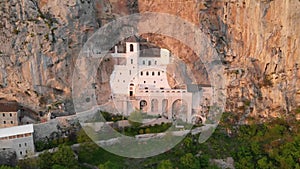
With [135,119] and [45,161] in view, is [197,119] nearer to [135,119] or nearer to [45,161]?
[135,119]

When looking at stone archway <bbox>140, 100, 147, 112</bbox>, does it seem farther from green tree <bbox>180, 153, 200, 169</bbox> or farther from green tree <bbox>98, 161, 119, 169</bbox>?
green tree <bbox>98, 161, 119, 169</bbox>

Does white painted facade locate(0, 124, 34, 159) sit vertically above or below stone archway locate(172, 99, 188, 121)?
below

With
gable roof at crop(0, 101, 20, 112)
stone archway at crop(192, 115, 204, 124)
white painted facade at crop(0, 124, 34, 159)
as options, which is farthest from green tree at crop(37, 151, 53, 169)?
stone archway at crop(192, 115, 204, 124)

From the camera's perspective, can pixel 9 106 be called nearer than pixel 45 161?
No

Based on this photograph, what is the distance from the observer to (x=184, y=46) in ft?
102

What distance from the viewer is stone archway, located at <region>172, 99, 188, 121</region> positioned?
1161 inches

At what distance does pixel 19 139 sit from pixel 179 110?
11607 mm

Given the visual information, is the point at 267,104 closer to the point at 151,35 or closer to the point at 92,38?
the point at 151,35

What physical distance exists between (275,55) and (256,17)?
3.20 meters

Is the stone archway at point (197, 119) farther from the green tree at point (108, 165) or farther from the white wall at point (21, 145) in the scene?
the white wall at point (21, 145)

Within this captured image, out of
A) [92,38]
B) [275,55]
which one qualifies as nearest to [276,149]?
[275,55]

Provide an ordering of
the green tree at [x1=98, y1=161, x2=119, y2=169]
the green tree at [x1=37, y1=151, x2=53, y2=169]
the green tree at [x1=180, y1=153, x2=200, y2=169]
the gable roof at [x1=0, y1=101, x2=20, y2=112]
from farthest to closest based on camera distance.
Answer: the gable roof at [x1=0, y1=101, x2=20, y2=112], the green tree at [x1=180, y1=153, x2=200, y2=169], the green tree at [x1=37, y1=151, x2=53, y2=169], the green tree at [x1=98, y1=161, x2=119, y2=169]

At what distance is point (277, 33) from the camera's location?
29516 mm

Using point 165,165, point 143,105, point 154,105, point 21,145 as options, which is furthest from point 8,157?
point 154,105
